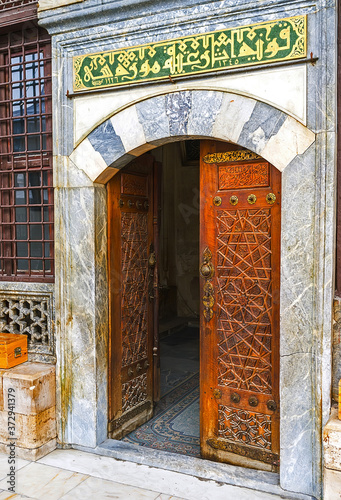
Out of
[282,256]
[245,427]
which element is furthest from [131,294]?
[282,256]

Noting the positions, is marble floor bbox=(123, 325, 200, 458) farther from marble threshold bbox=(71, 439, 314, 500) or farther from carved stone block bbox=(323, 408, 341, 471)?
carved stone block bbox=(323, 408, 341, 471)

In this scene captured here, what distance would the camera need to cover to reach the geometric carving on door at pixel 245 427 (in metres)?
3.04

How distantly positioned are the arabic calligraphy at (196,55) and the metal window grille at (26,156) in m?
0.47

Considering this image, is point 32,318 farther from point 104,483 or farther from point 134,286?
point 104,483

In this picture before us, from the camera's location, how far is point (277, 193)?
2932 mm

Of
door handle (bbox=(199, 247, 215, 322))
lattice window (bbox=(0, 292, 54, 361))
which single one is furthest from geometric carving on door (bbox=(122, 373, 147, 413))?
door handle (bbox=(199, 247, 215, 322))

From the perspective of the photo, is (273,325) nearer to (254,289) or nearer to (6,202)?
Answer: (254,289)

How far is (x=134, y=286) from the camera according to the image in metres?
→ 3.84

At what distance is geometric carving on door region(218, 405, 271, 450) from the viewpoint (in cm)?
304

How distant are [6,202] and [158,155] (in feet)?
12.8

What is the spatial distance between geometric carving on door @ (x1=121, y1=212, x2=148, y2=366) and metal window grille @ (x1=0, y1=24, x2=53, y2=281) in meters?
0.61

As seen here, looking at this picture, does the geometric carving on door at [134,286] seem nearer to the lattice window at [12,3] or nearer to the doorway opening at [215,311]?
the doorway opening at [215,311]

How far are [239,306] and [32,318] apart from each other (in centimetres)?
169

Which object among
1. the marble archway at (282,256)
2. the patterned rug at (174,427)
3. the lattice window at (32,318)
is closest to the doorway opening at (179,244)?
the patterned rug at (174,427)
